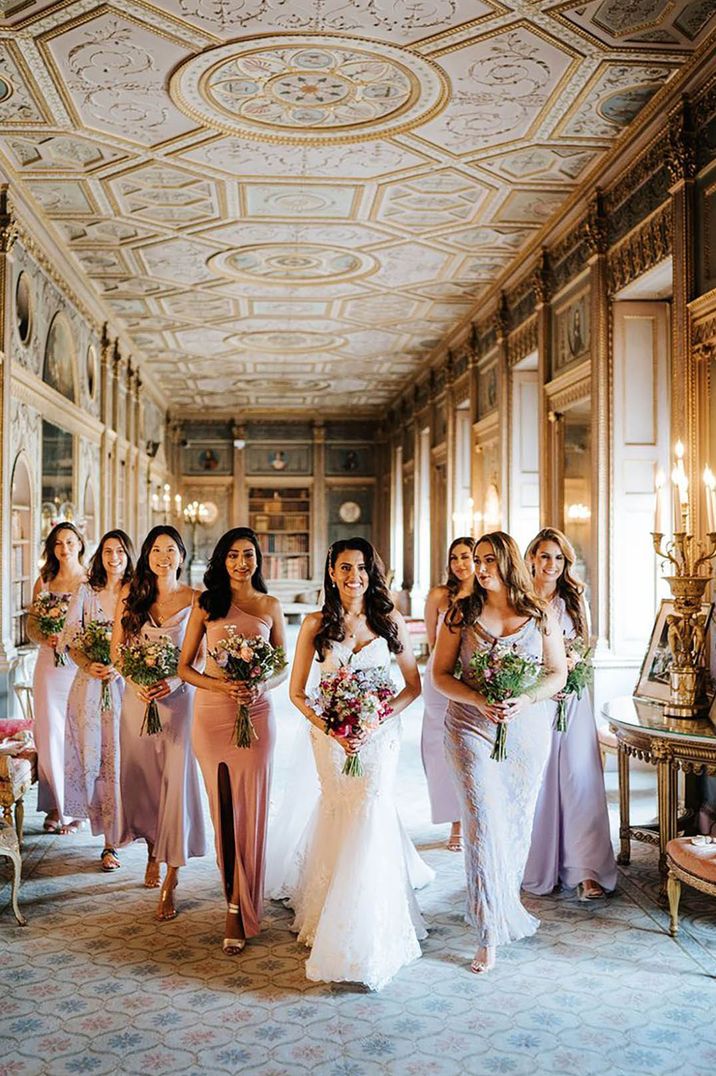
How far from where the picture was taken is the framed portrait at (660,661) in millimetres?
5395

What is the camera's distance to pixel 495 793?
4.18 meters

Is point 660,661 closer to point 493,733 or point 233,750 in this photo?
point 493,733

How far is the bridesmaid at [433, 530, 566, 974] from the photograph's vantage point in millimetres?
4133

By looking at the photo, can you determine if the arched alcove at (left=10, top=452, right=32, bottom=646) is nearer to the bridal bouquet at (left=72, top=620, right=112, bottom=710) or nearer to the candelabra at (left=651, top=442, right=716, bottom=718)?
the bridal bouquet at (left=72, top=620, right=112, bottom=710)

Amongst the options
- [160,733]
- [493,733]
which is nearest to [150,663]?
[160,733]

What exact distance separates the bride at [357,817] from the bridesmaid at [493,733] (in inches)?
10.0

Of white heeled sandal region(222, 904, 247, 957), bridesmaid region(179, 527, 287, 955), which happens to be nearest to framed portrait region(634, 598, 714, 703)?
bridesmaid region(179, 527, 287, 955)

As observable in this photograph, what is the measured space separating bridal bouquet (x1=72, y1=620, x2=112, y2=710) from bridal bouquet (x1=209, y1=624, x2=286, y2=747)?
1.47m

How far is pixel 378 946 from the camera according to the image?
390cm

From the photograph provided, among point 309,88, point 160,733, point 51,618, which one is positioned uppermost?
point 309,88

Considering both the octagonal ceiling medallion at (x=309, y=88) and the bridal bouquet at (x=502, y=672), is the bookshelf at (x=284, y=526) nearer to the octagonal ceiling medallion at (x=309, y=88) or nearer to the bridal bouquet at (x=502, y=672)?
the octagonal ceiling medallion at (x=309, y=88)

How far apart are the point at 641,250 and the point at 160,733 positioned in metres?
5.00

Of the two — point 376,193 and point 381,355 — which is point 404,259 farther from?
point 381,355

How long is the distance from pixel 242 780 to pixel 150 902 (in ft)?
3.64
